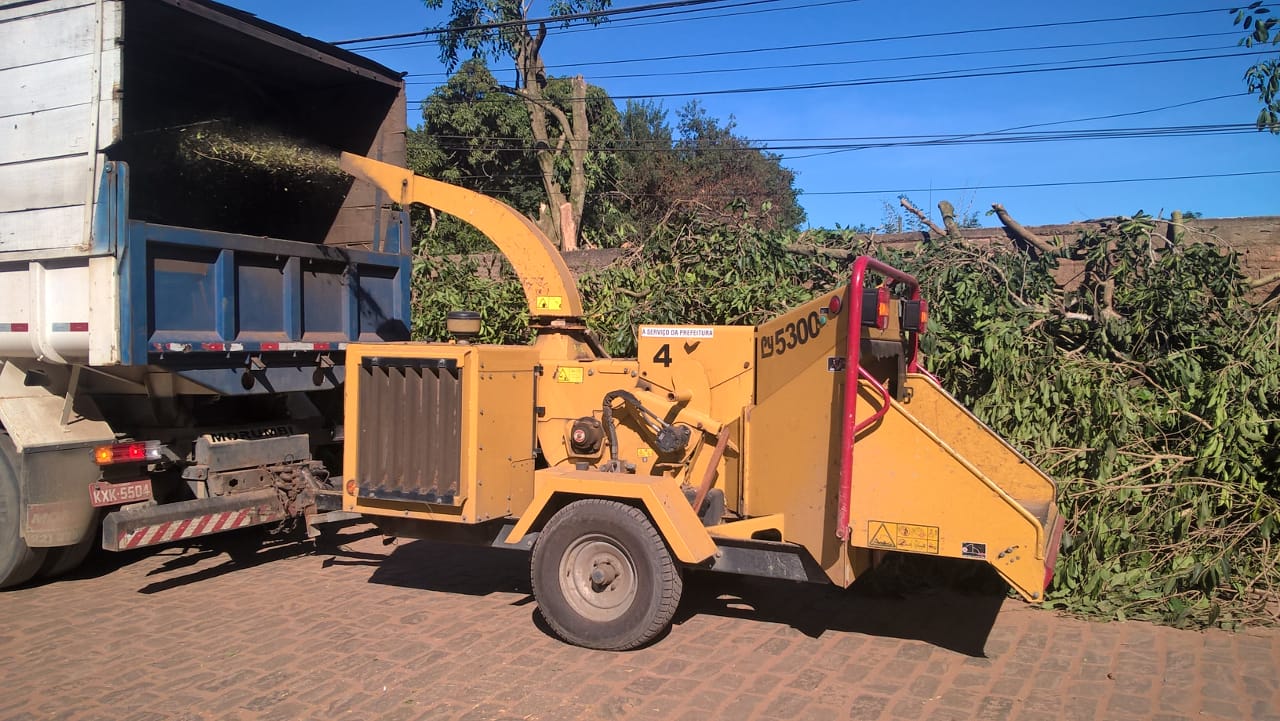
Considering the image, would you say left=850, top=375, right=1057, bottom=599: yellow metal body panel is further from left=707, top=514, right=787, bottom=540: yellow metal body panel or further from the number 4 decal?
the number 4 decal

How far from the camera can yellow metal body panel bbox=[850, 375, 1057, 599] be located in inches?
166

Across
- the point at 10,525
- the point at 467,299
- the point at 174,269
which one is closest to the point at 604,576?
the point at 174,269

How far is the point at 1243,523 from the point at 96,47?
773 centimetres

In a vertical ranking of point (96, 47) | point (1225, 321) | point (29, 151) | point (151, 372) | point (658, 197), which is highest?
point (658, 197)

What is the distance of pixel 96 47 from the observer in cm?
541

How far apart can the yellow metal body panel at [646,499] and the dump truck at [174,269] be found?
91.4 inches

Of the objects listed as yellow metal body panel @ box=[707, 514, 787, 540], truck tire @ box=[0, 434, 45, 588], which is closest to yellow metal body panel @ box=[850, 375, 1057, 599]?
yellow metal body panel @ box=[707, 514, 787, 540]

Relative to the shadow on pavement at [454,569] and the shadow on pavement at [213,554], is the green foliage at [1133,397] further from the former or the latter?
the shadow on pavement at [213,554]

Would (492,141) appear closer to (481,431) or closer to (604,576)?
(481,431)

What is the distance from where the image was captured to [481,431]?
512cm

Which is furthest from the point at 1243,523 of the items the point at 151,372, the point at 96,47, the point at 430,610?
the point at 96,47

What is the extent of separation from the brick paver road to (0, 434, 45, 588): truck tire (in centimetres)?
22

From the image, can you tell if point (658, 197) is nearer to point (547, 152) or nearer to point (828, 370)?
point (547, 152)

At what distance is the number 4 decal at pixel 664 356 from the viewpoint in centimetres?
543
